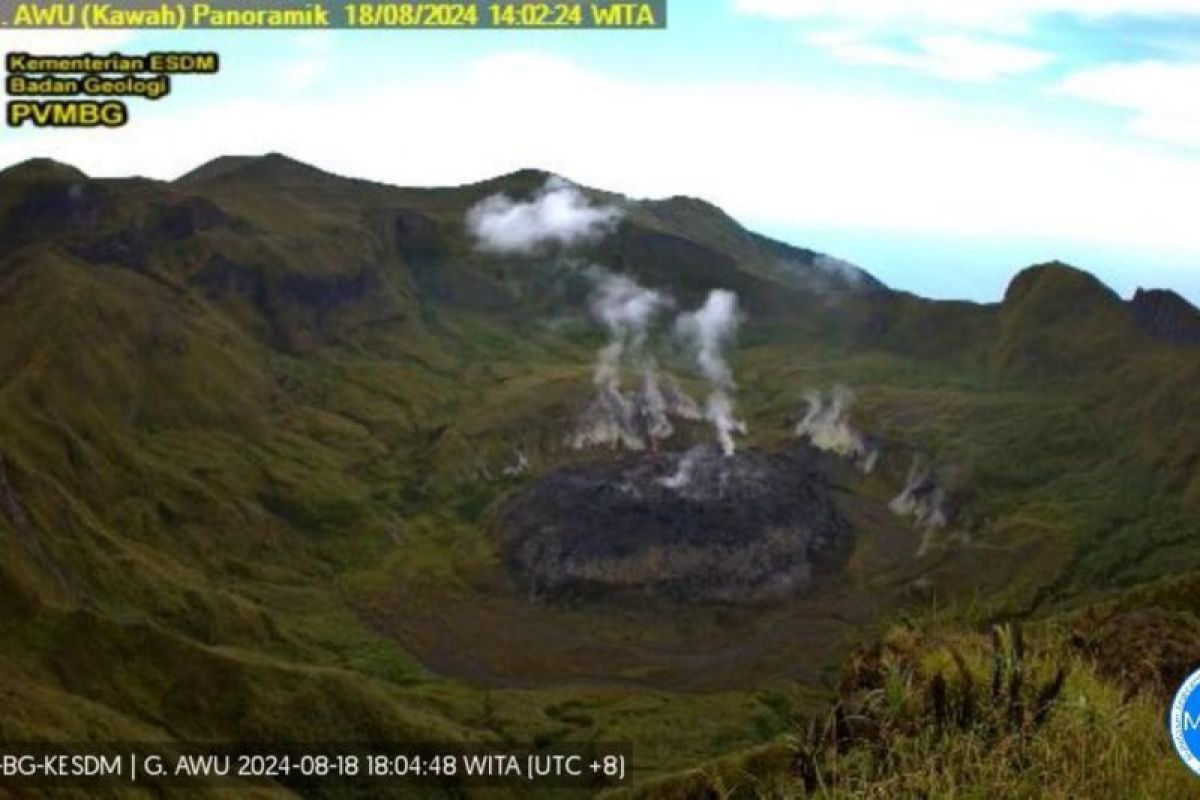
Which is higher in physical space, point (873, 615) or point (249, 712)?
point (249, 712)

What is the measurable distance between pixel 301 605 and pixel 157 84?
538 ft

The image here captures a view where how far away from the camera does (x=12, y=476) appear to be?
173 m

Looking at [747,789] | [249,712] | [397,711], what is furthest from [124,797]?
[747,789]

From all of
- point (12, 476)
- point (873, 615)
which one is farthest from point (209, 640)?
point (873, 615)

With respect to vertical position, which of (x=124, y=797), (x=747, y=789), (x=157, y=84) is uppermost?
(x=157, y=84)

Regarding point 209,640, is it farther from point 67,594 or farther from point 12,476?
point 12,476

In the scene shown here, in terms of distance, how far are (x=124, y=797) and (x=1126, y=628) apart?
10060 cm

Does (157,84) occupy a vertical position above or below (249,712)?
above

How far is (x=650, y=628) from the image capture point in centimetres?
19725

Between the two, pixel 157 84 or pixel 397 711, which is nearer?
pixel 157 84

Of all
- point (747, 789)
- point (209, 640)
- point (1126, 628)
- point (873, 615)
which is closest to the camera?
point (1126, 628)

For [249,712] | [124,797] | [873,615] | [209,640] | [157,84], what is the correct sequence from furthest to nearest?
[873,615] → [209,640] → [249,712] → [124,797] → [157,84]

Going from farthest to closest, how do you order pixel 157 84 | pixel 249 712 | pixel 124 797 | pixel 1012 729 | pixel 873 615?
pixel 873 615, pixel 249 712, pixel 124 797, pixel 157 84, pixel 1012 729

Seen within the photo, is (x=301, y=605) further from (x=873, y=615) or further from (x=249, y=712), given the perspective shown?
(x=873, y=615)
